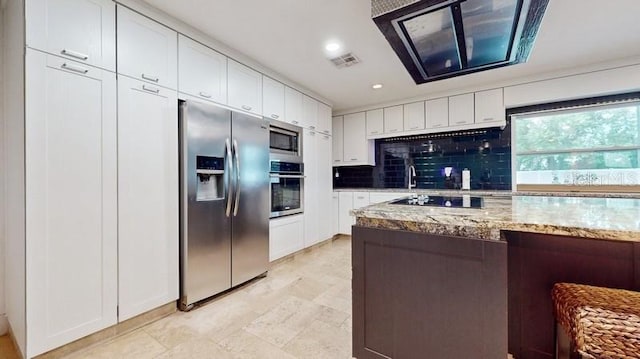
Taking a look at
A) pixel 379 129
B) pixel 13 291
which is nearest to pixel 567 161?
pixel 379 129

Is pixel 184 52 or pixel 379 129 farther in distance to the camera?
pixel 379 129

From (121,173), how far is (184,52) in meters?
1.13

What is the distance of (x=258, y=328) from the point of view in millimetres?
1919

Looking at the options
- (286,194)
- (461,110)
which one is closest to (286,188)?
(286,194)

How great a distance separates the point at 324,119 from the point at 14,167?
3375mm

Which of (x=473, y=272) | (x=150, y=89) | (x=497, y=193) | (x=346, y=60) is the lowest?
(x=473, y=272)

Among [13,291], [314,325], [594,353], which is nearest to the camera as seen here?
[594,353]

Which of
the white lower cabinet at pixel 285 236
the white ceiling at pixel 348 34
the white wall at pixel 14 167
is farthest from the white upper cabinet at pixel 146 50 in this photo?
the white lower cabinet at pixel 285 236

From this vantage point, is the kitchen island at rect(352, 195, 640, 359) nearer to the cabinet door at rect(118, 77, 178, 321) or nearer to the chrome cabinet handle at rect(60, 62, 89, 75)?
the cabinet door at rect(118, 77, 178, 321)

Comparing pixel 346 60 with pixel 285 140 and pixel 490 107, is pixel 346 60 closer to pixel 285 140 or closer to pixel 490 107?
pixel 285 140

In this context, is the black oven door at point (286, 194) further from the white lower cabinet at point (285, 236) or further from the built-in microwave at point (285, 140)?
the built-in microwave at point (285, 140)

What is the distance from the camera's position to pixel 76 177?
5.40 feet

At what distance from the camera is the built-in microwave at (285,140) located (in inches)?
128

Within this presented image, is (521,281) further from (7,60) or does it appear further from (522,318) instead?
(7,60)
